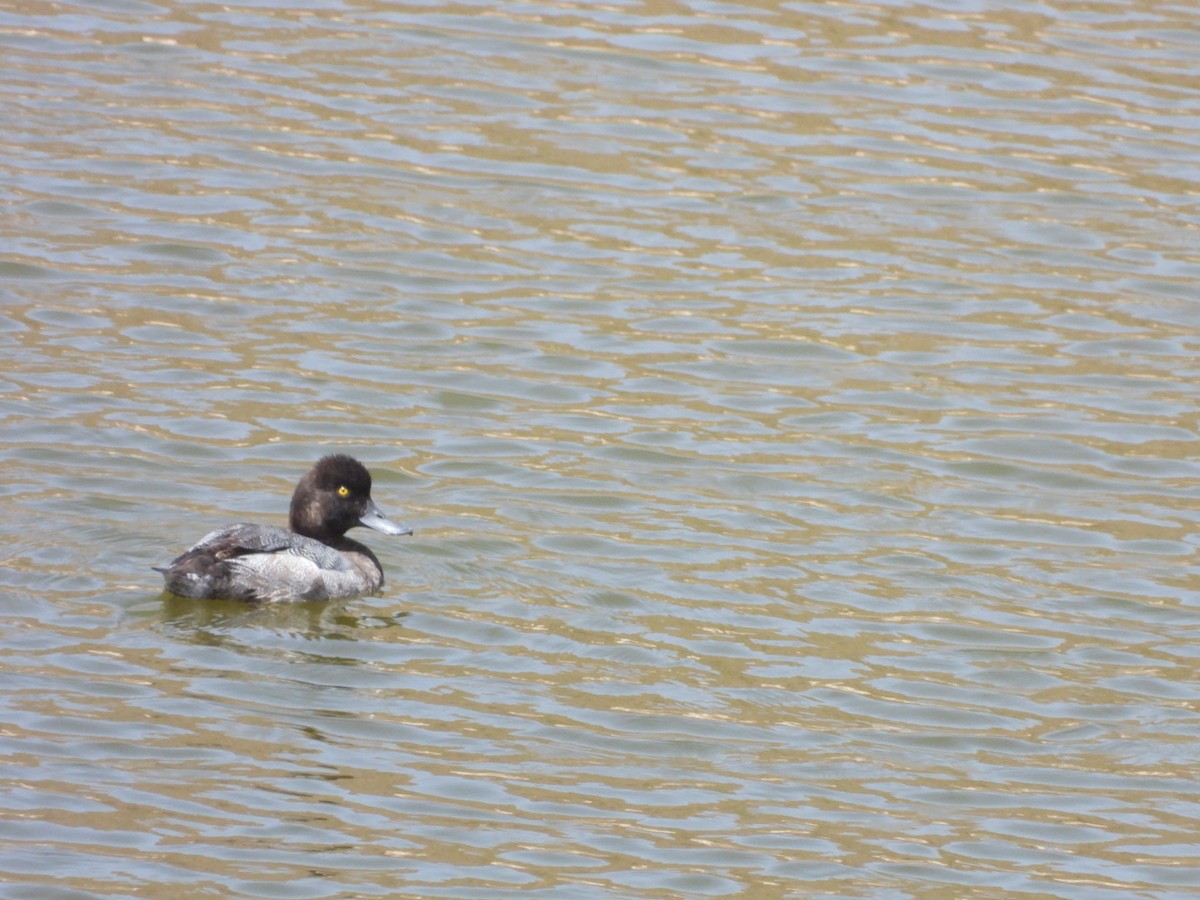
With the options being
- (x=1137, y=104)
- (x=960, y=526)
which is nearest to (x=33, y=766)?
(x=960, y=526)

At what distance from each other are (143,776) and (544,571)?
2911 millimetres

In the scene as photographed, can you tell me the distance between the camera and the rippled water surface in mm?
7871

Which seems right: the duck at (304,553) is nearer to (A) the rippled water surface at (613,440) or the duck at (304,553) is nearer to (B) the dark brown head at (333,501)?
(B) the dark brown head at (333,501)

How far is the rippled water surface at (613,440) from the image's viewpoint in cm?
787

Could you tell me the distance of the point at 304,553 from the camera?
1016cm

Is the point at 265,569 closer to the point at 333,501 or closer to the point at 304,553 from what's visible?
Result: the point at 304,553

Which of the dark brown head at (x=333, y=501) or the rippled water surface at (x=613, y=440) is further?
the dark brown head at (x=333, y=501)

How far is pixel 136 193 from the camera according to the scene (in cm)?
1452

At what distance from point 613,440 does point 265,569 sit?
266 cm

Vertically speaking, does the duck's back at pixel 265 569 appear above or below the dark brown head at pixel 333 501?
below

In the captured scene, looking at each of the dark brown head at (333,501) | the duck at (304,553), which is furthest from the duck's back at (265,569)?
the dark brown head at (333,501)

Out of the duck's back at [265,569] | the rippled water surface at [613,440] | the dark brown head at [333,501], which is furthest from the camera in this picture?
the dark brown head at [333,501]

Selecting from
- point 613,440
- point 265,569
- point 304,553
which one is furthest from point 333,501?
point 613,440

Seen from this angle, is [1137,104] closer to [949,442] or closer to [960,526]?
[949,442]
